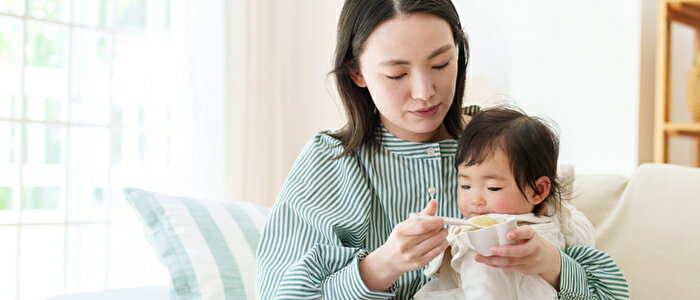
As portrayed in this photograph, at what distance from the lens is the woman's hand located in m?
1.07

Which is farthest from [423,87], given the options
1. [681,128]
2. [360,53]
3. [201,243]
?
[681,128]

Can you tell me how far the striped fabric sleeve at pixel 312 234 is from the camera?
1286 millimetres

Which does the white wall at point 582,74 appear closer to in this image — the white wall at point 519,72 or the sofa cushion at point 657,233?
the white wall at point 519,72

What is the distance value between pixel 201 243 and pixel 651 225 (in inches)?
40.7

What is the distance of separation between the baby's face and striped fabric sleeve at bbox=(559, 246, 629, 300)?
0.38 feet

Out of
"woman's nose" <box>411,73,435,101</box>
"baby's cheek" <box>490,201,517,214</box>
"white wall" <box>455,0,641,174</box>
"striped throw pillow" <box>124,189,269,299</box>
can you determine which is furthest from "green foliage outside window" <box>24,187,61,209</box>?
"baby's cheek" <box>490,201,517,214</box>

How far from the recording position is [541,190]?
4.09 ft

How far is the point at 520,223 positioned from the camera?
4.03ft

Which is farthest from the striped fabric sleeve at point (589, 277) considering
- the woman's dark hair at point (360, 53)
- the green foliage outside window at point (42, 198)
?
the green foliage outside window at point (42, 198)

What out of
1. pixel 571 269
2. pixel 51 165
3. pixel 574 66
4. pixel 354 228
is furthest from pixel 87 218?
pixel 571 269

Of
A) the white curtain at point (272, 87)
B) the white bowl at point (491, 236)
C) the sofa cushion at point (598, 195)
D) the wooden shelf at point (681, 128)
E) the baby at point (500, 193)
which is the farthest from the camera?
the white curtain at point (272, 87)

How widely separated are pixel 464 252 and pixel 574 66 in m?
1.39

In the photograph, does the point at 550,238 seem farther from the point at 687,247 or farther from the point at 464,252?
the point at 687,247

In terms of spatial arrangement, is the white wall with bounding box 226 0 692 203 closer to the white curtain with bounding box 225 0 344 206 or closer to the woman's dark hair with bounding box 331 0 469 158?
the white curtain with bounding box 225 0 344 206
